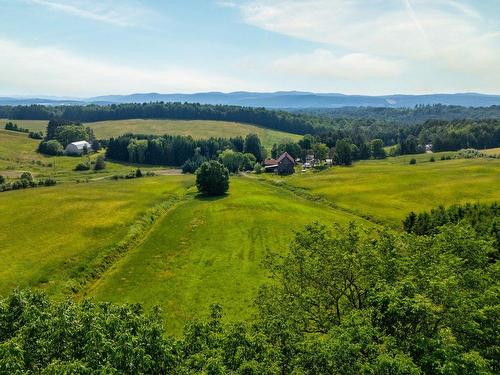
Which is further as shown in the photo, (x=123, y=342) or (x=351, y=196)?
(x=351, y=196)

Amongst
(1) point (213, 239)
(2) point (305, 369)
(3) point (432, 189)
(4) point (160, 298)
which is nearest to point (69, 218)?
(1) point (213, 239)

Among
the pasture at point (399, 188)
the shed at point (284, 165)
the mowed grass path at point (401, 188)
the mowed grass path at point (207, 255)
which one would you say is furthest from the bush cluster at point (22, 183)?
the shed at point (284, 165)

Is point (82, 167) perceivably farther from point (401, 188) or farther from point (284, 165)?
point (401, 188)

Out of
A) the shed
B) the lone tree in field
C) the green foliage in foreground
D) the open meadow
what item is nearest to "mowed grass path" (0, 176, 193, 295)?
the open meadow

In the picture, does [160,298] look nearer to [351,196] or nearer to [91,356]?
[91,356]

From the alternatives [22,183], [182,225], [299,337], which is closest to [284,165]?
[182,225]

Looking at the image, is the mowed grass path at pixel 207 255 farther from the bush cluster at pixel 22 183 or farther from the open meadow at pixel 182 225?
the bush cluster at pixel 22 183
